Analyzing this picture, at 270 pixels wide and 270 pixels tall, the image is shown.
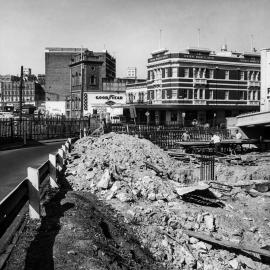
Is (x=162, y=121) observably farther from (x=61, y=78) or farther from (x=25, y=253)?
(x=25, y=253)

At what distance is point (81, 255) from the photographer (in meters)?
6.60

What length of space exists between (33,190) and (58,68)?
86.5m

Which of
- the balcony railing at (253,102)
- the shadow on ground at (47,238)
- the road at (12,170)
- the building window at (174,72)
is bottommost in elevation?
the road at (12,170)

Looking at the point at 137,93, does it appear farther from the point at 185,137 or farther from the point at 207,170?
the point at 207,170

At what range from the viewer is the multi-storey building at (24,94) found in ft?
417

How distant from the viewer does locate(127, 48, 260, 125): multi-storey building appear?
187ft

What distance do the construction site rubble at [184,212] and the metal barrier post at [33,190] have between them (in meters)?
2.69

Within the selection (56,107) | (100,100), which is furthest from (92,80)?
(56,107)

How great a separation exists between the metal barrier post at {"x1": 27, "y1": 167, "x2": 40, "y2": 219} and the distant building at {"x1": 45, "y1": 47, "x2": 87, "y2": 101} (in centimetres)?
8448

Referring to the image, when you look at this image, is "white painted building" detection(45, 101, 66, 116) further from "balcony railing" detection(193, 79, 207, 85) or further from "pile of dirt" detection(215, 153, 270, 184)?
"pile of dirt" detection(215, 153, 270, 184)

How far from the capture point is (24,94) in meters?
130

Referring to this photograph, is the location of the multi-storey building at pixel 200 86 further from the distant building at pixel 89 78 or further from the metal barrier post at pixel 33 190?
the metal barrier post at pixel 33 190

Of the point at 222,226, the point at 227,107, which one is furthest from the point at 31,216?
the point at 227,107

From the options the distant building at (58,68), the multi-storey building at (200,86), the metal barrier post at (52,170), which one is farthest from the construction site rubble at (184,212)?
the distant building at (58,68)
